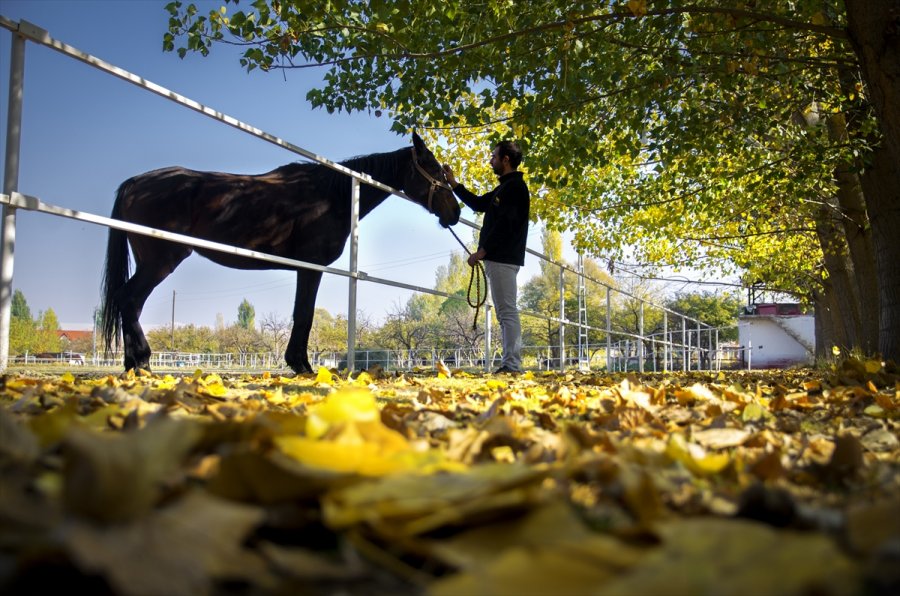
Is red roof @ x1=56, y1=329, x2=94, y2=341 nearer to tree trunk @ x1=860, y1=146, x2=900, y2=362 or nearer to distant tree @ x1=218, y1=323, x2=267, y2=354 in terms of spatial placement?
tree trunk @ x1=860, y1=146, x2=900, y2=362

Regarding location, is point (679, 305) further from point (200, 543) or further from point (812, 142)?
point (200, 543)

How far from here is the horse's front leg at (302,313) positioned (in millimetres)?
5195

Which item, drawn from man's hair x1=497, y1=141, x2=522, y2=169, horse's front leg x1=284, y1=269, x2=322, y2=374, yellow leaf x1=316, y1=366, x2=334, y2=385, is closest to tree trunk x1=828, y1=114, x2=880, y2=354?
man's hair x1=497, y1=141, x2=522, y2=169

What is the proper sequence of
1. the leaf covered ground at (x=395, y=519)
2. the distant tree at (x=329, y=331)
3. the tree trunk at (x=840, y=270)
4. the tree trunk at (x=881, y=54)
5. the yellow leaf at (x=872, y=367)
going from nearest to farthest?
the leaf covered ground at (x=395, y=519), the yellow leaf at (x=872, y=367), the tree trunk at (x=881, y=54), the tree trunk at (x=840, y=270), the distant tree at (x=329, y=331)

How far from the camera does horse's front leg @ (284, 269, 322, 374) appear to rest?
5195mm

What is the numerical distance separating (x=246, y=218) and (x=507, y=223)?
7.23 feet

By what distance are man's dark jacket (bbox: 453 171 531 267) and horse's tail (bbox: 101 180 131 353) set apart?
2.87m

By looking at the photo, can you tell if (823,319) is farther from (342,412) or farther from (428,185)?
(342,412)

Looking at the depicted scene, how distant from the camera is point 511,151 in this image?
19.4ft

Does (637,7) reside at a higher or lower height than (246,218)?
higher

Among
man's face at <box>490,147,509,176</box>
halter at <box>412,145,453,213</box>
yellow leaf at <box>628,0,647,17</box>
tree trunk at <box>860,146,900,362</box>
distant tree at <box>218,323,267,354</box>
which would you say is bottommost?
distant tree at <box>218,323,267,354</box>

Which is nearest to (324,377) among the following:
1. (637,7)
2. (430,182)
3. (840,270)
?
(637,7)

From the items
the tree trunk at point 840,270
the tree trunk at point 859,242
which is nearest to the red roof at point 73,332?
the tree trunk at point 859,242

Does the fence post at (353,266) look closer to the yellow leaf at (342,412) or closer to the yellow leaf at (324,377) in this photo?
the yellow leaf at (324,377)
